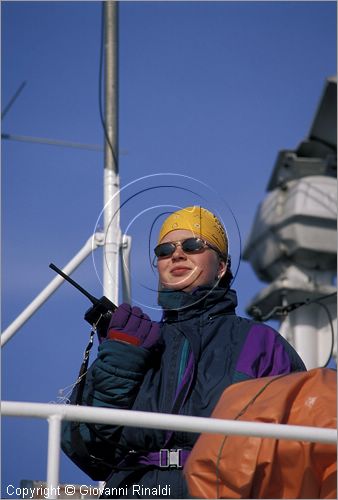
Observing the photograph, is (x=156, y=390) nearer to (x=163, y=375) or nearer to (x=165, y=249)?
(x=163, y=375)

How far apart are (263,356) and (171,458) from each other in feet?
2.18

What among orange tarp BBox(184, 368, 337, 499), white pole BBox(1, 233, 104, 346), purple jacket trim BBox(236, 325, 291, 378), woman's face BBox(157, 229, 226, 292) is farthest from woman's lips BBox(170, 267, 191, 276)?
white pole BBox(1, 233, 104, 346)

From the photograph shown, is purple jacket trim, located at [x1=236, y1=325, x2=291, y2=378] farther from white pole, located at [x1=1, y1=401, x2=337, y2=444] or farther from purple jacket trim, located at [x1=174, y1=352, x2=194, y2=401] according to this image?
white pole, located at [x1=1, y1=401, x2=337, y2=444]

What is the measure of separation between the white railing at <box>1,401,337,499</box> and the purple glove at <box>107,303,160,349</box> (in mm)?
1378

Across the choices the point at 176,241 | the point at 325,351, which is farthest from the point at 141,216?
the point at 325,351

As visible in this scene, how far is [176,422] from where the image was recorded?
363 cm

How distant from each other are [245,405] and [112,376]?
3.64ft

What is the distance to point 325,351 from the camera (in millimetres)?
14977

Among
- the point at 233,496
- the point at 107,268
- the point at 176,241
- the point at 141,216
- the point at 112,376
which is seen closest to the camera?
the point at 233,496

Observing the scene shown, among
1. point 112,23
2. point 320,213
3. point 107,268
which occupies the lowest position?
point 320,213

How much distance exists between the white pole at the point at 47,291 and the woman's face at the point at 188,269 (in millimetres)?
2568

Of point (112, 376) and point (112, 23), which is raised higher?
point (112, 23)

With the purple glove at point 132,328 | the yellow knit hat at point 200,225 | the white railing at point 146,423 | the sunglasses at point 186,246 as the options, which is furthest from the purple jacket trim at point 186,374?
the white railing at point 146,423

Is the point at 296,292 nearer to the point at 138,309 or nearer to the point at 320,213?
the point at 320,213
